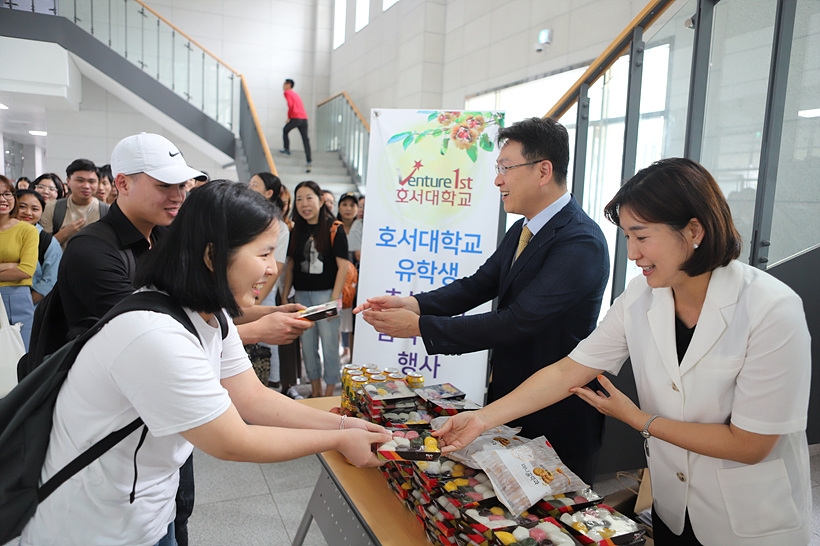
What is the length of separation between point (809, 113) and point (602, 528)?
2.21m

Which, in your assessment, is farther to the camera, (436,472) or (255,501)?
(255,501)

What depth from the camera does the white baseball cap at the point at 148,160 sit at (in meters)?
1.77

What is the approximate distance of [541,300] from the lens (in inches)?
68.4

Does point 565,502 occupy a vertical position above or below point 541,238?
below

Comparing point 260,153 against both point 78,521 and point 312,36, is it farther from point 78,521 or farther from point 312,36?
point 78,521

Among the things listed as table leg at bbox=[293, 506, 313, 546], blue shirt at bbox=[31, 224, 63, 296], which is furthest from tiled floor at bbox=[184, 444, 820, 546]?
blue shirt at bbox=[31, 224, 63, 296]

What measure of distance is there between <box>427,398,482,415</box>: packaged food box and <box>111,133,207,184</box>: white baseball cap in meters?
1.06

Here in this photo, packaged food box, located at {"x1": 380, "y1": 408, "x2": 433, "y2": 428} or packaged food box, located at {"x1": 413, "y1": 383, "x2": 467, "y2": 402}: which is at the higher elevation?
packaged food box, located at {"x1": 413, "y1": 383, "x2": 467, "y2": 402}

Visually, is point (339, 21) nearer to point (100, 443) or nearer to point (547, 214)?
point (547, 214)

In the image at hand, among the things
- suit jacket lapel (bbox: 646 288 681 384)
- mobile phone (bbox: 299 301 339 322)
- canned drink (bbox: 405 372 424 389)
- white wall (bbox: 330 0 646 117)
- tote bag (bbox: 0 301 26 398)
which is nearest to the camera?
suit jacket lapel (bbox: 646 288 681 384)

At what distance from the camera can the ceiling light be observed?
→ 2.38 meters

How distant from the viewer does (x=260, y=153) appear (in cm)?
752

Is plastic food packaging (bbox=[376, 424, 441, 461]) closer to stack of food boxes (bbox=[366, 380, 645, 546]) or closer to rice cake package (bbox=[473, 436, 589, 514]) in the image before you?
stack of food boxes (bbox=[366, 380, 645, 546])

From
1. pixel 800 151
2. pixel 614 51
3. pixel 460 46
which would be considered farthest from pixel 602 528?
pixel 460 46
